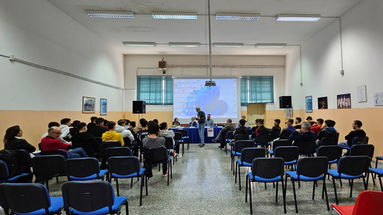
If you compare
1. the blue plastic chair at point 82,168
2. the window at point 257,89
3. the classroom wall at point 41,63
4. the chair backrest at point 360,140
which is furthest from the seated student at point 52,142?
the window at point 257,89

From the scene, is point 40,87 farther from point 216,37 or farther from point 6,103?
point 216,37

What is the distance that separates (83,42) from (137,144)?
14.8 ft

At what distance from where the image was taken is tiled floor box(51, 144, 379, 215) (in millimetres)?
3064

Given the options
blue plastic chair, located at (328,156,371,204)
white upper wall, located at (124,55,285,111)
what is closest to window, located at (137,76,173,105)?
white upper wall, located at (124,55,285,111)

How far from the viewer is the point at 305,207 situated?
309 centimetres

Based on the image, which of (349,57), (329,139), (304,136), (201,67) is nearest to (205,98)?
(201,67)

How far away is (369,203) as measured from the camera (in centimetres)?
151

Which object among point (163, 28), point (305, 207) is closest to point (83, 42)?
point (163, 28)

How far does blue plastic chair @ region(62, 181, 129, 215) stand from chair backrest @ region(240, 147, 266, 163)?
2.53 meters

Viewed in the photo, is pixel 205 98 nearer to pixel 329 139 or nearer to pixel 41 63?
pixel 329 139

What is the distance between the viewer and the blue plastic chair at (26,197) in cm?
195

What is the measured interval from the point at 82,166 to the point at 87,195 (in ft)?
4.38

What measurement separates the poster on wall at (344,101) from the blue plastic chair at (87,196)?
25.1 ft

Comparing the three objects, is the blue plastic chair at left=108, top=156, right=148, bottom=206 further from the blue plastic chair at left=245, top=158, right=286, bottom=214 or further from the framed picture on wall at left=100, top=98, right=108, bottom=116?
the framed picture on wall at left=100, top=98, right=108, bottom=116
